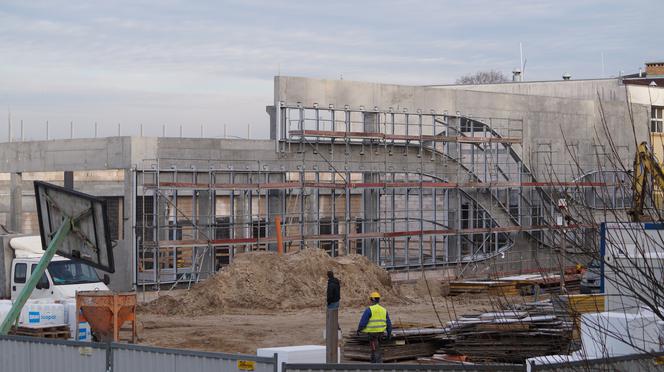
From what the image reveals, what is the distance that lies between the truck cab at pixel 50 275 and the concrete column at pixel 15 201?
11.6 meters

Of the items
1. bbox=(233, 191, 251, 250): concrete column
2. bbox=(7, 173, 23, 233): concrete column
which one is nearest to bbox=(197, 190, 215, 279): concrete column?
bbox=(233, 191, 251, 250): concrete column

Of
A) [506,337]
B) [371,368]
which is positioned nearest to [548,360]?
[371,368]

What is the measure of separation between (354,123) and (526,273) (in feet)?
35.1

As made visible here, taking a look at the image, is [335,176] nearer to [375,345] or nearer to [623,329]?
[375,345]

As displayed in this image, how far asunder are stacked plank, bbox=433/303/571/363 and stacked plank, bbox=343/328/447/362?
2.13ft

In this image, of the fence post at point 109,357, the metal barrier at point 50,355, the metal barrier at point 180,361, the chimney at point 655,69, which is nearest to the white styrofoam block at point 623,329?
the metal barrier at point 180,361

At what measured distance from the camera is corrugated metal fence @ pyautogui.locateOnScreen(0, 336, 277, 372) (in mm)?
11508

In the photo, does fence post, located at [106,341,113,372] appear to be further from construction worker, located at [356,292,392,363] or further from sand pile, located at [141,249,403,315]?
sand pile, located at [141,249,403,315]

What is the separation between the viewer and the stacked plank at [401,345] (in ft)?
63.6

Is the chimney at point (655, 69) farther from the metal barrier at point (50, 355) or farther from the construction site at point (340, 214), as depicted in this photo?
the metal barrier at point (50, 355)

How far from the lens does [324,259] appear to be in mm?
30609

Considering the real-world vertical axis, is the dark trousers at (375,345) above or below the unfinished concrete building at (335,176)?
below

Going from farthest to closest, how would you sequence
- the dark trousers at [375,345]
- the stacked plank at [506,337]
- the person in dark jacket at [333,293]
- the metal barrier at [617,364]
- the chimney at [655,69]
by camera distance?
1. the chimney at [655,69]
2. the person in dark jacket at [333,293]
3. the dark trousers at [375,345]
4. the stacked plank at [506,337]
5. the metal barrier at [617,364]

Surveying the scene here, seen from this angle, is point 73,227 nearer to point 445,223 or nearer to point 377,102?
point 377,102
